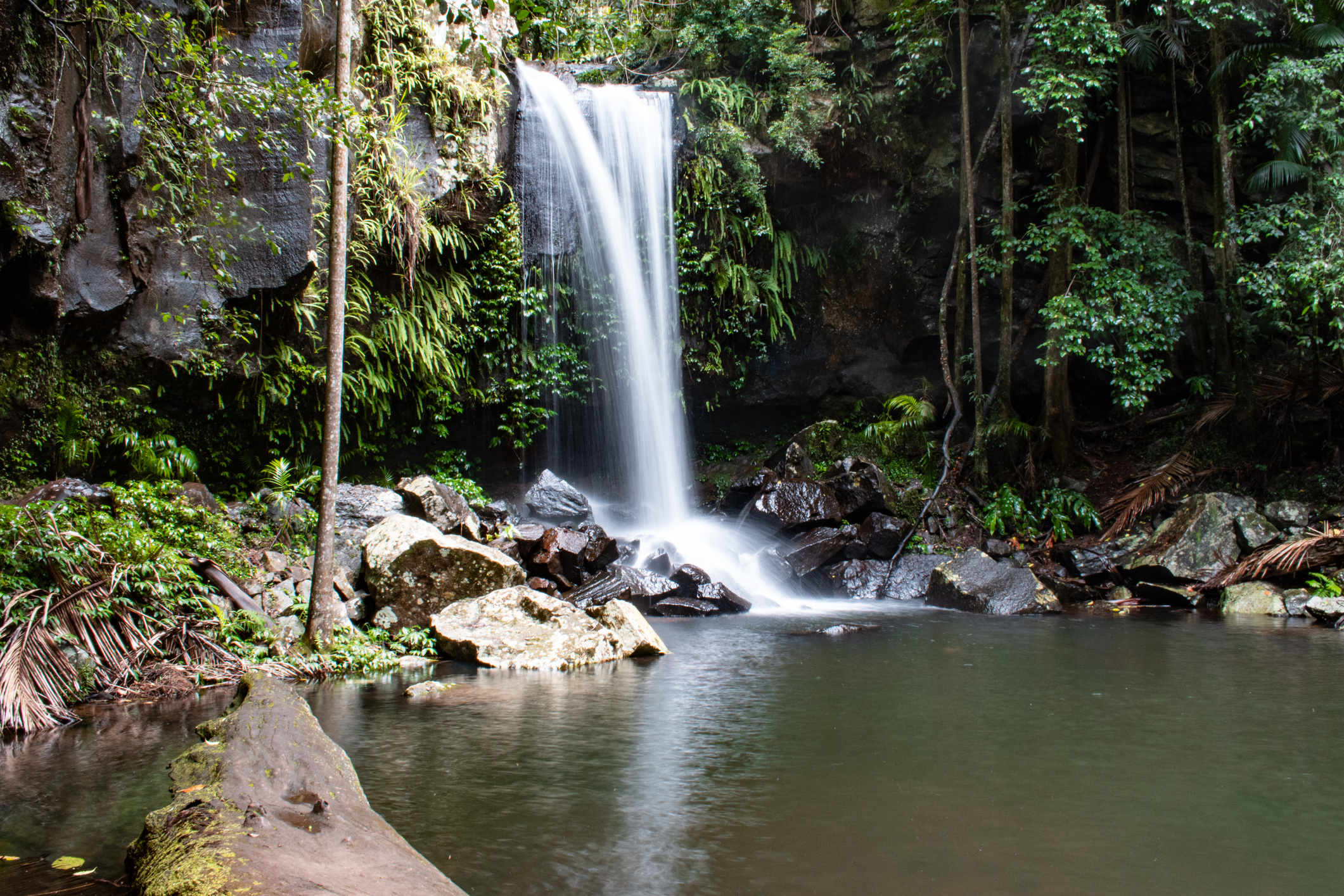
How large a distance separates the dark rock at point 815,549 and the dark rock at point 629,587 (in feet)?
6.65

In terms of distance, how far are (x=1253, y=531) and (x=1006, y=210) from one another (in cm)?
545

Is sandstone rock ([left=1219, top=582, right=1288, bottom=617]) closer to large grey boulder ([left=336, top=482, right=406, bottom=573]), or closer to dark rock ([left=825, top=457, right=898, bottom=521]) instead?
dark rock ([left=825, top=457, right=898, bottom=521])

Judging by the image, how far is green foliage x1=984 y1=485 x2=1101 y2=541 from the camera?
12.1 metres

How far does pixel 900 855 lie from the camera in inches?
117

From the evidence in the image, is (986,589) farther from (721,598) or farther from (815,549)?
(721,598)

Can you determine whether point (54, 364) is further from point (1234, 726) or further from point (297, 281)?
point (1234, 726)

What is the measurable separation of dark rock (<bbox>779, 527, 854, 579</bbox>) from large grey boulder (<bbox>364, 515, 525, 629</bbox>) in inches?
179

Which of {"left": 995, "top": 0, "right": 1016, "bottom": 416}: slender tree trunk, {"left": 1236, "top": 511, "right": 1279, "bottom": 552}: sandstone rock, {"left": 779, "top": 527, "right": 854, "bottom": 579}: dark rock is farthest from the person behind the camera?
{"left": 995, "top": 0, "right": 1016, "bottom": 416}: slender tree trunk

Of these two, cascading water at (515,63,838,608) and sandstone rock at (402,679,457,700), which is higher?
cascading water at (515,63,838,608)

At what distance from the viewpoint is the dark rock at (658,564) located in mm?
10445

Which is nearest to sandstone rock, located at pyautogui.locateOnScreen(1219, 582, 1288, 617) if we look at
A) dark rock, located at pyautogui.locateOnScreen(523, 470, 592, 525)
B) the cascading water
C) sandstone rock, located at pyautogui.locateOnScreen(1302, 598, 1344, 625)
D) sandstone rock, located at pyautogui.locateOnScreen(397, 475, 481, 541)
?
sandstone rock, located at pyautogui.locateOnScreen(1302, 598, 1344, 625)

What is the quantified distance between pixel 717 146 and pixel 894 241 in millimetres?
3594

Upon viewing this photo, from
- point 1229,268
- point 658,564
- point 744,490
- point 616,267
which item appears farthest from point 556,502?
point 1229,268

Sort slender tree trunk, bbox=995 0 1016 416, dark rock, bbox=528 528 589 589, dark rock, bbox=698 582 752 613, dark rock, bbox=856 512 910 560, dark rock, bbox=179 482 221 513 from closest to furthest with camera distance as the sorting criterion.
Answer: dark rock, bbox=179 482 221 513 < dark rock, bbox=528 528 589 589 < dark rock, bbox=698 582 752 613 < dark rock, bbox=856 512 910 560 < slender tree trunk, bbox=995 0 1016 416
